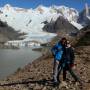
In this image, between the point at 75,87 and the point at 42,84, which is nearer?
the point at 75,87

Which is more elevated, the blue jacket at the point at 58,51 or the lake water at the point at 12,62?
the blue jacket at the point at 58,51

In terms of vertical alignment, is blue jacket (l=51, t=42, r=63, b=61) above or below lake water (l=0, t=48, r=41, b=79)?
above

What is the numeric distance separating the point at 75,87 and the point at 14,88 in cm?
302

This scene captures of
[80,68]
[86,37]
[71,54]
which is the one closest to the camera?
[71,54]

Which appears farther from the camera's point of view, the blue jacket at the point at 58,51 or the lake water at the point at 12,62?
the lake water at the point at 12,62

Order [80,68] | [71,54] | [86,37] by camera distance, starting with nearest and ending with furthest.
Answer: [71,54] < [80,68] < [86,37]

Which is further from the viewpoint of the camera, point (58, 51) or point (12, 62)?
point (12, 62)

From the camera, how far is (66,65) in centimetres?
1519

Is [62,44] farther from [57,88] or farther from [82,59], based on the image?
[82,59]

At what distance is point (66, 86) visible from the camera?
1532 cm

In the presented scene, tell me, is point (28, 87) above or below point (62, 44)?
below

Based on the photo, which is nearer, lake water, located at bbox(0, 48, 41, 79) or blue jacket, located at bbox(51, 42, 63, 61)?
blue jacket, located at bbox(51, 42, 63, 61)

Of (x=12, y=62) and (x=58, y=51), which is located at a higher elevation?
(x=58, y=51)

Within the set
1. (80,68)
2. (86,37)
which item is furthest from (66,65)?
(86,37)
